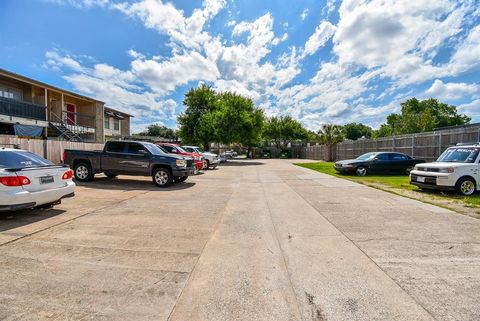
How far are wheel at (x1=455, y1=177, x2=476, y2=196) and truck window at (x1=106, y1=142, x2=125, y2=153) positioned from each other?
12829mm

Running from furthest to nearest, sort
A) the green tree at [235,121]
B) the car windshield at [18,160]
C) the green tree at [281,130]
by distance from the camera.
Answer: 1. the green tree at [281,130]
2. the green tree at [235,121]
3. the car windshield at [18,160]

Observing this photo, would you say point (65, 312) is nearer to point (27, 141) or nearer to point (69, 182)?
point (69, 182)

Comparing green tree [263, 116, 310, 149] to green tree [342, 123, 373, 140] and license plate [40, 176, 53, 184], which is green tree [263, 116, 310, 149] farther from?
green tree [342, 123, 373, 140]

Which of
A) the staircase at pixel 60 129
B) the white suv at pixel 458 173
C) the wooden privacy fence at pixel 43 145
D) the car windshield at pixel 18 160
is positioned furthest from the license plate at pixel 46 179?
the staircase at pixel 60 129

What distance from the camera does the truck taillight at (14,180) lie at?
5.11 meters

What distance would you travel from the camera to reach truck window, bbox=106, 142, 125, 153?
36.7ft

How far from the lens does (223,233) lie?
16.2ft

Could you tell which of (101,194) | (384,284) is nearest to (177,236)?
(384,284)

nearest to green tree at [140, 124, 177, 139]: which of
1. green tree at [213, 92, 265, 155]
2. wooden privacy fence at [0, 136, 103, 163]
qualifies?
green tree at [213, 92, 265, 155]

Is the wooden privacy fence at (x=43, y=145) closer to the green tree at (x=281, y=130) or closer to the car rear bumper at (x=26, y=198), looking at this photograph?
the car rear bumper at (x=26, y=198)

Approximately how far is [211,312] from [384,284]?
2.10 meters

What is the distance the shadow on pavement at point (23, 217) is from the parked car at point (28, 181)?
0.34 m

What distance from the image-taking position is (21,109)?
649 inches

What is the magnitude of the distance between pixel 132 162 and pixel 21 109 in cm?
1156
